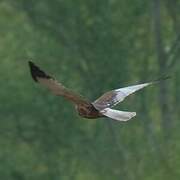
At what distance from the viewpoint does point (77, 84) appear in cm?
1888

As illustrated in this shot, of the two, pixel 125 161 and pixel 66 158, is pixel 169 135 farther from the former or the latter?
pixel 66 158

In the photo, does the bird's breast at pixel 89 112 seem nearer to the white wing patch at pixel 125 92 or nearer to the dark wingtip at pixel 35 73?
the dark wingtip at pixel 35 73

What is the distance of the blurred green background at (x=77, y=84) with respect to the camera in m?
18.6

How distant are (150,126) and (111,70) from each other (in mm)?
1271

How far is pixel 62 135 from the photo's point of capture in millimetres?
19328

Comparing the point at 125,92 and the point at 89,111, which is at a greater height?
the point at 125,92

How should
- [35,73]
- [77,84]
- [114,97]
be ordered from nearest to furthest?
[35,73] < [114,97] < [77,84]

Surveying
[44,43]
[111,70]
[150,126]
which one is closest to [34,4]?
[44,43]

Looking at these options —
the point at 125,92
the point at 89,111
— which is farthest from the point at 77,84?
the point at 89,111

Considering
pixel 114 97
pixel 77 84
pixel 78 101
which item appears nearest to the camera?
pixel 78 101

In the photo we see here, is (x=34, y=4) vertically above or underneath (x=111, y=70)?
above

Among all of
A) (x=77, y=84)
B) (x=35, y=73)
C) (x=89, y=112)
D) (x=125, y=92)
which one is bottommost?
(x=89, y=112)

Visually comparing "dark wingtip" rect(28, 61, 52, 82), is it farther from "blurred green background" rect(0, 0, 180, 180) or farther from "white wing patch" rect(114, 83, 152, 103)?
"blurred green background" rect(0, 0, 180, 180)

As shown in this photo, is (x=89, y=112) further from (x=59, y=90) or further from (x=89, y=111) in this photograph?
(x=59, y=90)
